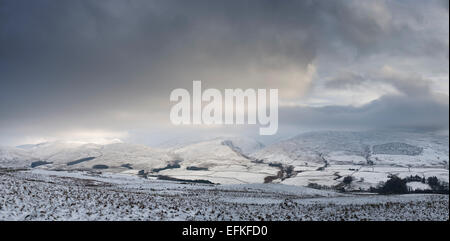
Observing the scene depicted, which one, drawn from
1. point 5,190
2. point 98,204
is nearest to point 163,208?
point 98,204

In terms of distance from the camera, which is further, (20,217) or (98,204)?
(98,204)

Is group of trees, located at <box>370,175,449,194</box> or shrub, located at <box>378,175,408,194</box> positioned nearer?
→ group of trees, located at <box>370,175,449,194</box>

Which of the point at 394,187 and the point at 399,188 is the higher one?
the point at 394,187

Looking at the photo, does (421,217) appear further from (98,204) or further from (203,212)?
(98,204)

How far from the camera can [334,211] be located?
26609 mm

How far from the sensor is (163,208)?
69.1 feet

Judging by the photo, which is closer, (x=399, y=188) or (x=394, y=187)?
(x=399, y=188)

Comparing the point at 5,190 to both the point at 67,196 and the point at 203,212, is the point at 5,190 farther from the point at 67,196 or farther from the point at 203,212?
the point at 203,212

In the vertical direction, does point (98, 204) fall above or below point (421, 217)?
above

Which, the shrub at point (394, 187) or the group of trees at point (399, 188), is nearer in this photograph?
the group of trees at point (399, 188)
